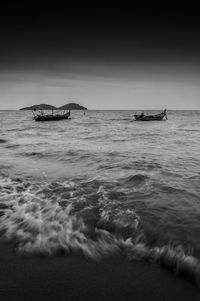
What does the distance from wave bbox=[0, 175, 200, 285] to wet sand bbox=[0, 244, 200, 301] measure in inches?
8.2

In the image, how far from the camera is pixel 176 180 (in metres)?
8.07

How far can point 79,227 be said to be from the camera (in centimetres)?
469

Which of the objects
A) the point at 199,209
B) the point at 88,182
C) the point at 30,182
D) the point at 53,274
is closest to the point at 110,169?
the point at 88,182

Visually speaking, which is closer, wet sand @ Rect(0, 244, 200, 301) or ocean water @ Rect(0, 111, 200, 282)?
wet sand @ Rect(0, 244, 200, 301)

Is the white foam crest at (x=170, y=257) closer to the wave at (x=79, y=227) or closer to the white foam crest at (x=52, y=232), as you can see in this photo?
the wave at (x=79, y=227)

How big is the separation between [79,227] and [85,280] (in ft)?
5.00

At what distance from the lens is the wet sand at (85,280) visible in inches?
115

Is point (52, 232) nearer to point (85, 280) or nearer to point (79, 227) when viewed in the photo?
point (79, 227)

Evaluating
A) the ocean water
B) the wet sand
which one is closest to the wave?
the ocean water

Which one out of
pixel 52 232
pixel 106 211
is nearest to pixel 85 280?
pixel 52 232

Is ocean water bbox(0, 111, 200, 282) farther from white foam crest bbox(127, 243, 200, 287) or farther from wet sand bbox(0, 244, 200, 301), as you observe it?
wet sand bbox(0, 244, 200, 301)

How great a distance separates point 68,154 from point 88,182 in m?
5.59

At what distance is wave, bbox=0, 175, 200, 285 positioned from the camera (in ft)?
12.5

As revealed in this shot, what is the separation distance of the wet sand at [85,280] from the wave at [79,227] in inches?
8.2
